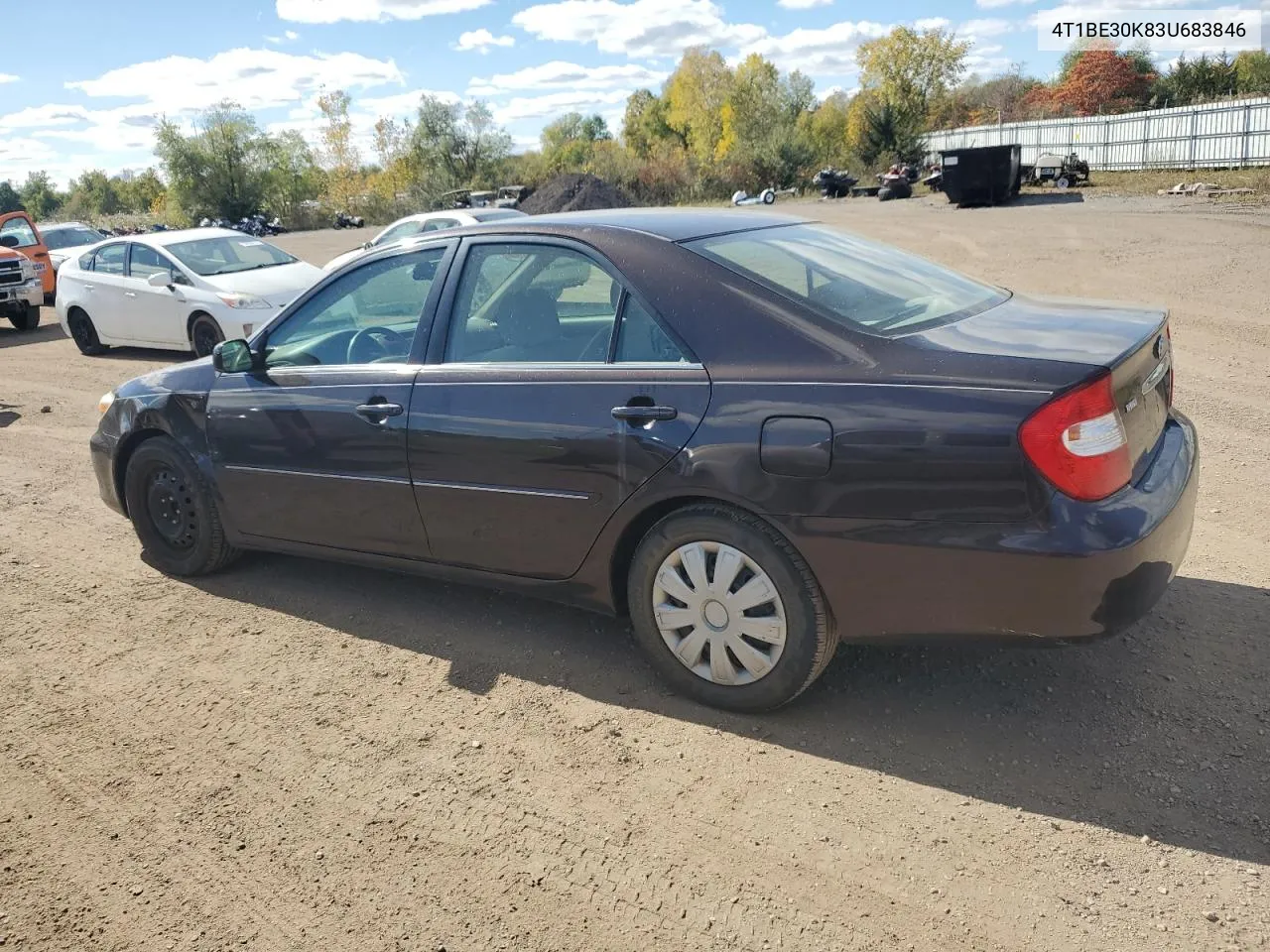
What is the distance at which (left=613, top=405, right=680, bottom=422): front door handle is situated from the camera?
3.50m

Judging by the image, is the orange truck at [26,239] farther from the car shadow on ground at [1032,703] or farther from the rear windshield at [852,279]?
the rear windshield at [852,279]

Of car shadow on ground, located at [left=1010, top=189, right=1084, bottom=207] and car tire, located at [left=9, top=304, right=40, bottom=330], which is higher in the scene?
car shadow on ground, located at [left=1010, top=189, right=1084, bottom=207]

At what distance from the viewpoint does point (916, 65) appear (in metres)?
70.3

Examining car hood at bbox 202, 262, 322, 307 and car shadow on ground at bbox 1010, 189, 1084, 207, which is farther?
car shadow on ground at bbox 1010, 189, 1084, 207

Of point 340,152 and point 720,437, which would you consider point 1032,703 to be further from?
point 340,152

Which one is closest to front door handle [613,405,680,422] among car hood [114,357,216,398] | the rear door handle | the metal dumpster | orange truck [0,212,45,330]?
the rear door handle

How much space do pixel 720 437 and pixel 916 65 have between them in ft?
246

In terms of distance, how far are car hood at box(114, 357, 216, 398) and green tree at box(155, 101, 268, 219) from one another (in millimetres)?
75202

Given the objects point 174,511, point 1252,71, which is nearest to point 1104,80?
point 1252,71

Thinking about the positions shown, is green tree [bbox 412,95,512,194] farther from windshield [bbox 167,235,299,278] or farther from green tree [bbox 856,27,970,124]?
windshield [bbox 167,235,299,278]

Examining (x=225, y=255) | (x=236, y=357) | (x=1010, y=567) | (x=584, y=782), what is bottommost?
(x=584, y=782)

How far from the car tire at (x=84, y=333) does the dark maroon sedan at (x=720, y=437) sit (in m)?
10.7

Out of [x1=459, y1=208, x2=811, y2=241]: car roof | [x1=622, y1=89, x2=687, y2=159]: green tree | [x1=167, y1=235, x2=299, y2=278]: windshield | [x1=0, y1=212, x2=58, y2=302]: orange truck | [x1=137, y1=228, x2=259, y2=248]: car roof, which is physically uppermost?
[x1=622, y1=89, x2=687, y2=159]: green tree

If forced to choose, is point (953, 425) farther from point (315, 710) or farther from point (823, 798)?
point (315, 710)
